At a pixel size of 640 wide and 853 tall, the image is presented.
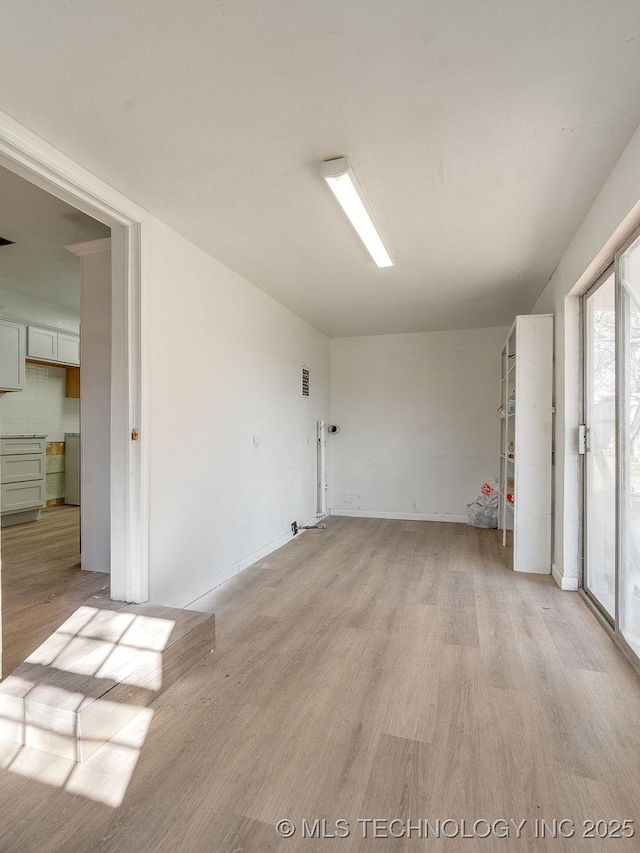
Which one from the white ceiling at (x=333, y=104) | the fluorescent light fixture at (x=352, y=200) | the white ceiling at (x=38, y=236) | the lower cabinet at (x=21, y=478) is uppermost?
the white ceiling at (x=38, y=236)

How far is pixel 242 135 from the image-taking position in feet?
6.57

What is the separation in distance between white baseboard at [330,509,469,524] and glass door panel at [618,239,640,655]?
136 inches

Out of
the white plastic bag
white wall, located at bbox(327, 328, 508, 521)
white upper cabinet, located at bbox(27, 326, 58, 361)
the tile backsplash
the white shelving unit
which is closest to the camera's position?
the white shelving unit

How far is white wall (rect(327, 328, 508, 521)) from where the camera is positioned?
593 centimetres

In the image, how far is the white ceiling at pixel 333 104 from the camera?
1.44 m

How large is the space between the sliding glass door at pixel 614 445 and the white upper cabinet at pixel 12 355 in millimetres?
5772

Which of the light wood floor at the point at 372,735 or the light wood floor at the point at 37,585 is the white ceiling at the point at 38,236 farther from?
the light wood floor at the point at 372,735

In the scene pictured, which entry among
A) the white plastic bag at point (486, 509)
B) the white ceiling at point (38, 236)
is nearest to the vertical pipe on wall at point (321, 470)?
the white plastic bag at point (486, 509)

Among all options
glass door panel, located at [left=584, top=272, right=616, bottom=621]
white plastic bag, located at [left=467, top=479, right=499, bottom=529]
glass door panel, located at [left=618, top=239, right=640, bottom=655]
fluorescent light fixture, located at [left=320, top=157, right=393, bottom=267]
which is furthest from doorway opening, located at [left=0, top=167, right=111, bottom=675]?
white plastic bag, located at [left=467, top=479, right=499, bottom=529]

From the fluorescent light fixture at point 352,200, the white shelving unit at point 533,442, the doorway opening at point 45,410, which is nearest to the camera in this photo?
the fluorescent light fixture at point 352,200

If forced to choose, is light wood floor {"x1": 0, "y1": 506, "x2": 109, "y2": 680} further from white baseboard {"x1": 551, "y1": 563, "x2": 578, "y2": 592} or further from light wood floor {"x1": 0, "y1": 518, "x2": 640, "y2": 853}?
white baseboard {"x1": 551, "y1": 563, "x2": 578, "y2": 592}

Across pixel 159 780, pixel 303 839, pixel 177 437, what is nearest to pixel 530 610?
pixel 303 839

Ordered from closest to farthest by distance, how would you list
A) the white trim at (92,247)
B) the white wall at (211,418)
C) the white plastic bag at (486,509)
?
the white wall at (211,418)
the white trim at (92,247)
the white plastic bag at (486,509)

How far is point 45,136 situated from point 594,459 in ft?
11.9
